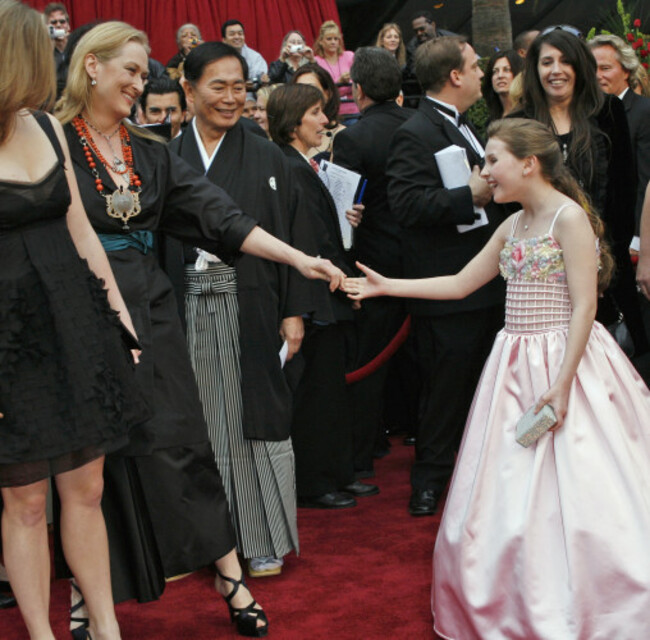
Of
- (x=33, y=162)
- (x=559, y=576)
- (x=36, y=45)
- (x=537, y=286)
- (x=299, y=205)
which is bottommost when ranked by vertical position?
(x=559, y=576)

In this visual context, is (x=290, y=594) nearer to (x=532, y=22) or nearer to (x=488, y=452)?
(x=488, y=452)

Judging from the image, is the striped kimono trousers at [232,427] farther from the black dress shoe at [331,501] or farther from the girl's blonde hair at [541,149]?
the girl's blonde hair at [541,149]

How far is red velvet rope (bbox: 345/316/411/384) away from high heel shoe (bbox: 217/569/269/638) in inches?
69.3

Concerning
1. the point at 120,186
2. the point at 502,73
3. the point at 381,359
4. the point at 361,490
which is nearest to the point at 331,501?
the point at 361,490

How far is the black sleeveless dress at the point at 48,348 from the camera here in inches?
99.1

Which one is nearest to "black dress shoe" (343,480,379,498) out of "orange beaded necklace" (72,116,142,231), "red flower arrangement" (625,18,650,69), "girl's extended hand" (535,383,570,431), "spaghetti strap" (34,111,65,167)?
"girl's extended hand" (535,383,570,431)

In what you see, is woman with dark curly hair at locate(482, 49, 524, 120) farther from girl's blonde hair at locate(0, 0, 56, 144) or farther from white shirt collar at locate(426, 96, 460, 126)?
girl's blonde hair at locate(0, 0, 56, 144)

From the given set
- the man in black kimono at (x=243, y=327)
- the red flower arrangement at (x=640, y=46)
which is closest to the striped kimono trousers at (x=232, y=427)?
the man in black kimono at (x=243, y=327)

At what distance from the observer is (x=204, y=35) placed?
11.9 m

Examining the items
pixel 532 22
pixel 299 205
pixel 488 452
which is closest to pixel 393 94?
pixel 299 205

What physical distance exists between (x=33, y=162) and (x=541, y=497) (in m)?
1.69

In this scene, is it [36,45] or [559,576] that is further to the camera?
[559,576]

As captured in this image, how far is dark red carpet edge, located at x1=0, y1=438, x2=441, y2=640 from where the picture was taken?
10.8 ft

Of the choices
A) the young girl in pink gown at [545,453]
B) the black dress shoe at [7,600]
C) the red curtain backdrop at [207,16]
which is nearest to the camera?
the young girl in pink gown at [545,453]
